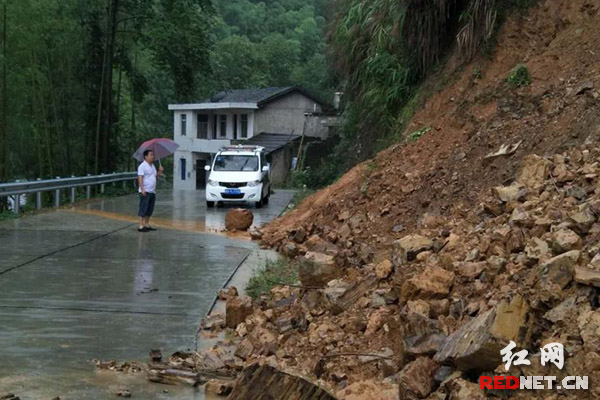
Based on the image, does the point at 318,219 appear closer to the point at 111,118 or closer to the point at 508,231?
the point at 508,231

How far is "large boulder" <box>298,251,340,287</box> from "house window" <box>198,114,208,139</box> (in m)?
A: 48.8

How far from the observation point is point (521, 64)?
12.9 metres

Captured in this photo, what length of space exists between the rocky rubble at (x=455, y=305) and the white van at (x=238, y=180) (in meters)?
15.3

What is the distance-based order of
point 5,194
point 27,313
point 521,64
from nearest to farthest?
point 27,313 → point 521,64 → point 5,194

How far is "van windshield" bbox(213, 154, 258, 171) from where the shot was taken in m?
26.5

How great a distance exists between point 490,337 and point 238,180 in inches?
789

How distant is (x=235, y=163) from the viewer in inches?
1057

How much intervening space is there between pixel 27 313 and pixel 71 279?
7.26ft

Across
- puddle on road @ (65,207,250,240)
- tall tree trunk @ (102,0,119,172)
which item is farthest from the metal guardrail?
tall tree trunk @ (102,0,119,172)

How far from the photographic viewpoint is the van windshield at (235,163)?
26500 mm

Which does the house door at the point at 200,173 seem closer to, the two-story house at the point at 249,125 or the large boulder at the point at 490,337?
the two-story house at the point at 249,125

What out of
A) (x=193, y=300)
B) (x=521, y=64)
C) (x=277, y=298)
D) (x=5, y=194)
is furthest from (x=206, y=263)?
(x=5, y=194)

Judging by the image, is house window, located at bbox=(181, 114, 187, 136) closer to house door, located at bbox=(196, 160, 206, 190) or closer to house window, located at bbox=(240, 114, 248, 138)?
house door, located at bbox=(196, 160, 206, 190)

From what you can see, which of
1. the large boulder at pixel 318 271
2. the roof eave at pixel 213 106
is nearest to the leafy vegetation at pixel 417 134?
the large boulder at pixel 318 271
